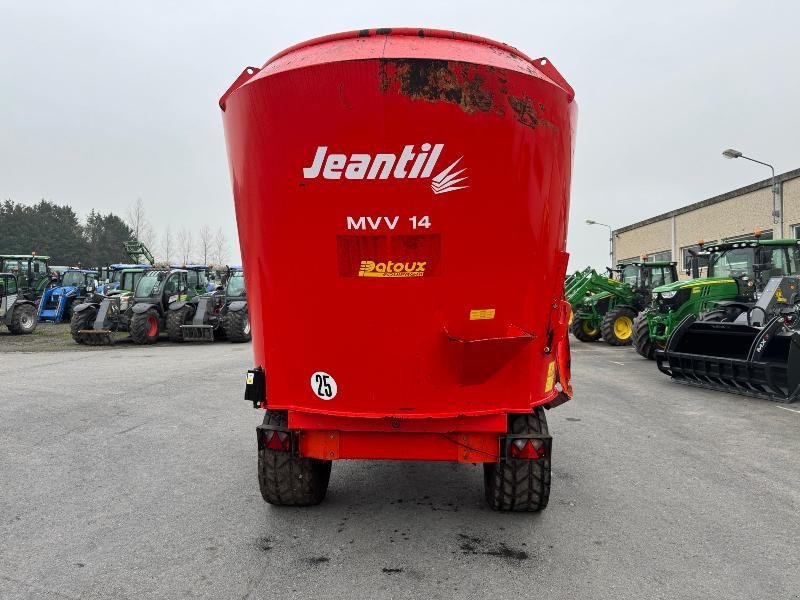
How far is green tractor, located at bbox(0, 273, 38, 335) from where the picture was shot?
65.9 feet

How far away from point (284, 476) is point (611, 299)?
16.2 meters

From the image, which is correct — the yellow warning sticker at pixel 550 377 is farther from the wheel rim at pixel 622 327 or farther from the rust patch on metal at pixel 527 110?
the wheel rim at pixel 622 327

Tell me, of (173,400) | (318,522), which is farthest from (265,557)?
(173,400)

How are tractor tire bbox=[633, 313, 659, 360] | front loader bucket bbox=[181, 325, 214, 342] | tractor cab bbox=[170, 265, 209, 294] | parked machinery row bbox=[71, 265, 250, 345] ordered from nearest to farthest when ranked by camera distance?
tractor tire bbox=[633, 313, 659, 360] → parked machinery row bbox=[71, 265, 250, 345] → front loader bucket bbox=[181, 325, 214, 342] → tractor cab bbox=[170, 265, 209, 294]

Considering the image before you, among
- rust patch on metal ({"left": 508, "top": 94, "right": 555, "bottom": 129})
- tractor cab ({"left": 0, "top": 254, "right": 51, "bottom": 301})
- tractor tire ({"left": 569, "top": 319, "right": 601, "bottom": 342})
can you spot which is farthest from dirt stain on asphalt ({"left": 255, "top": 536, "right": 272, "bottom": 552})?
tractor cab ({"left": 0, "top": 254, "right": 51, "bottom": 301})

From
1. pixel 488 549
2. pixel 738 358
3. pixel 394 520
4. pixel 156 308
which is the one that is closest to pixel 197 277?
pixel 156 308

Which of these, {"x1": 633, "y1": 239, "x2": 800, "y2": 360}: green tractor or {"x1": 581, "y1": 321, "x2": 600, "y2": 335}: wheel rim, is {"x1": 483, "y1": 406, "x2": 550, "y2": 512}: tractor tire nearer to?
{"x1": 633, "y1": 239, "x2": 800, "y2": 360}: green tractor

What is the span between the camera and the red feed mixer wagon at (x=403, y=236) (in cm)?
336

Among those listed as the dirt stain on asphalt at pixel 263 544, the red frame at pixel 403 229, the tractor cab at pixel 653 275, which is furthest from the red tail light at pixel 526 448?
the tractor cab at pixel 653 275

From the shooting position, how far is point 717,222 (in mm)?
31547

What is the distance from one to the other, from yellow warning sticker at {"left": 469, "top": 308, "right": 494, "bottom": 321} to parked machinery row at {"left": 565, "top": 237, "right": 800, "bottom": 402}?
21.1 ft

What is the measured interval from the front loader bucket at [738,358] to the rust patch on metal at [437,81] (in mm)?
6835

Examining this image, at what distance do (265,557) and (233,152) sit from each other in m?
2.45

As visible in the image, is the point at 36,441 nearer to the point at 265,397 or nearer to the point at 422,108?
the point at 265,397
